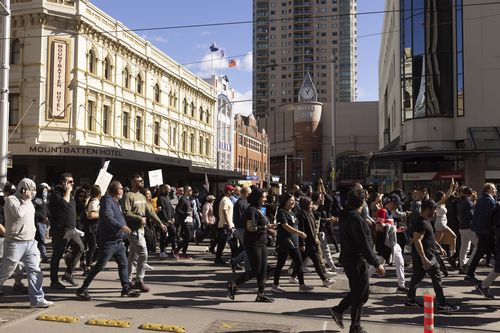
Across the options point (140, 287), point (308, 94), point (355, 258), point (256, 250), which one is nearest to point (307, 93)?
point (308, 94)

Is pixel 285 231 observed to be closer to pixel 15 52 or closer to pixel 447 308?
pixel 447 308

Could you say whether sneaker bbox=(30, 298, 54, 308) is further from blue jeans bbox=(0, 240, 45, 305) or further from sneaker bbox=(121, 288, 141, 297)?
sneaker bbox=(121, 288, 141, 297)

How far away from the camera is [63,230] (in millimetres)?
9242

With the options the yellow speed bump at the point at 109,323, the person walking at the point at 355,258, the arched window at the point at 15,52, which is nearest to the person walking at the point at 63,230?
the yellow speed bump at the point at 109,323

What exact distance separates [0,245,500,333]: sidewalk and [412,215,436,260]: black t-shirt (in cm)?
89

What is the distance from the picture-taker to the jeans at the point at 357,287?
6.25 meters

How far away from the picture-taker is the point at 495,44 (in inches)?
1213

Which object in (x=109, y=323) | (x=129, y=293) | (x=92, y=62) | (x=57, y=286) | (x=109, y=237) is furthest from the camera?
(x=92, y=62)

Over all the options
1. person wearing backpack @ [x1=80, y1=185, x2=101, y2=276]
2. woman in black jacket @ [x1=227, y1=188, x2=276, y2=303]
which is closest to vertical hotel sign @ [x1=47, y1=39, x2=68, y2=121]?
person wearing backpack @ [x1=80, y1=185, x2=101, y2=276]

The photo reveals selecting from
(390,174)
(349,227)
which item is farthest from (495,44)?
(349,227)

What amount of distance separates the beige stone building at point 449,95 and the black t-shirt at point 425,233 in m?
23.9

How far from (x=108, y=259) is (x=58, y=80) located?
2152cm

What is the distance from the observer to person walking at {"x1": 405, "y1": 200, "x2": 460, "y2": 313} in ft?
24.6

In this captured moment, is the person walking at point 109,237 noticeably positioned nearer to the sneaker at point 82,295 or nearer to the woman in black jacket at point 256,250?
the sneaker at point 82,295
